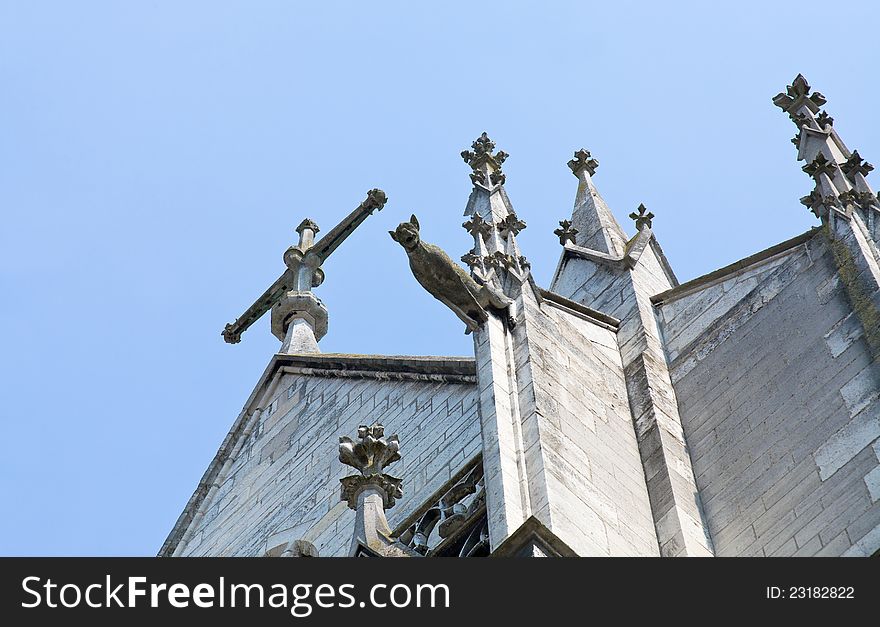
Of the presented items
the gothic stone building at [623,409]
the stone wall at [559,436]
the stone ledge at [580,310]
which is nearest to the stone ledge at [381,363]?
the gothic stone building at [623,409]

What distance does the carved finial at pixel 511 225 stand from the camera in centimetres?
1568

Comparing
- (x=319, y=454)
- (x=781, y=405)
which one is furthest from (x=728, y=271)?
(x=319, y=454)

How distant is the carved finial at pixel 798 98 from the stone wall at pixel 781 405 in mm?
1503

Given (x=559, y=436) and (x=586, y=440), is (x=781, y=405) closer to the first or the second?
(x=586, y=440)

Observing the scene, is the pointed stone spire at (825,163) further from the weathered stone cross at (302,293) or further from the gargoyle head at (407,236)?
the weathered stone cross at (302,293)

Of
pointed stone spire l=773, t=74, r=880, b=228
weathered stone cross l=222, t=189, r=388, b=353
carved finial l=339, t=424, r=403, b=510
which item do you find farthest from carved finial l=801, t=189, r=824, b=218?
weathered stone cross l=222, t=189, r=388, b=353

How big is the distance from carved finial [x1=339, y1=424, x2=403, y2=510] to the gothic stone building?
1 centimetres

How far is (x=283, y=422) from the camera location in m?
19.7

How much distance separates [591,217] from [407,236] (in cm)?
464

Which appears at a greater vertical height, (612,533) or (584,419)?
(584,419)
